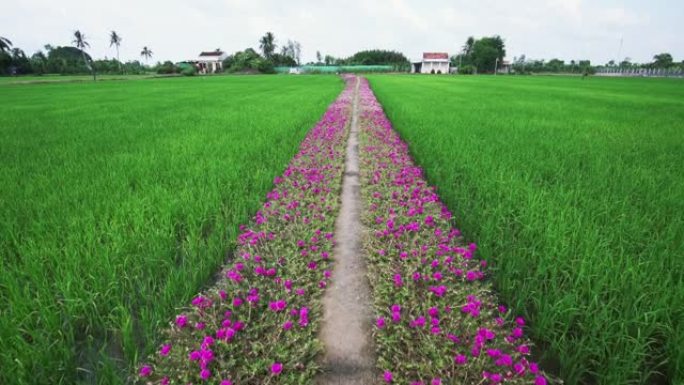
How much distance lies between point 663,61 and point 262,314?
119 metres

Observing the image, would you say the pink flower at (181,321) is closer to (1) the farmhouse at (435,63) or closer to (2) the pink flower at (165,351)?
(2) the pink flower at (165,351)

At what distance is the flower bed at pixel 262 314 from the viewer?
1737 mm

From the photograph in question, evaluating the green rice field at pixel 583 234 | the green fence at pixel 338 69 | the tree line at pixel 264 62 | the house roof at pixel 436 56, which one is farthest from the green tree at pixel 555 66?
the green rice field at pixel 583 234

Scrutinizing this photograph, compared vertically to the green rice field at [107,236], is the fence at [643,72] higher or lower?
higher

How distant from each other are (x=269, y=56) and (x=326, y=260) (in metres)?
101

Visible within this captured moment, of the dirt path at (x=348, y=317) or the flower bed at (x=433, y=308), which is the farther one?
the dirt path at (x=348, y=317)

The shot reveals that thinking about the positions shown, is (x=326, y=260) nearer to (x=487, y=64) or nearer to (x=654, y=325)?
(x=654, y=325)

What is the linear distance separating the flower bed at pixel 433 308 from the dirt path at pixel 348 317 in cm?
9

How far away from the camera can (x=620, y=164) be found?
15.6ft

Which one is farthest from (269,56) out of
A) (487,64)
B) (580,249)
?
(580,249)

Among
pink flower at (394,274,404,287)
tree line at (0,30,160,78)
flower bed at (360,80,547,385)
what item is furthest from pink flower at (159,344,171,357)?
tree line at (0,30,160,78)

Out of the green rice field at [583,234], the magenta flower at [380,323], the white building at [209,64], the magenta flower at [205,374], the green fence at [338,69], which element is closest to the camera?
the magenta flower at [205,374]

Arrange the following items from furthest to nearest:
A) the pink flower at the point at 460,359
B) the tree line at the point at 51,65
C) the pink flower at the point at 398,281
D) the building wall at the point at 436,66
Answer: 1. the building wall at the point at 436,66
2. the tree line at the point at 51,65
3. the pink flower at the point at 398,281
4. the pink flower at the point at 460,359

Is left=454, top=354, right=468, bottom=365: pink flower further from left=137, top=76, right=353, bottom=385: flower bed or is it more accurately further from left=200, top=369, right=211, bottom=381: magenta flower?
left=200, top=369, right=211, bottom=381: magenta flower
